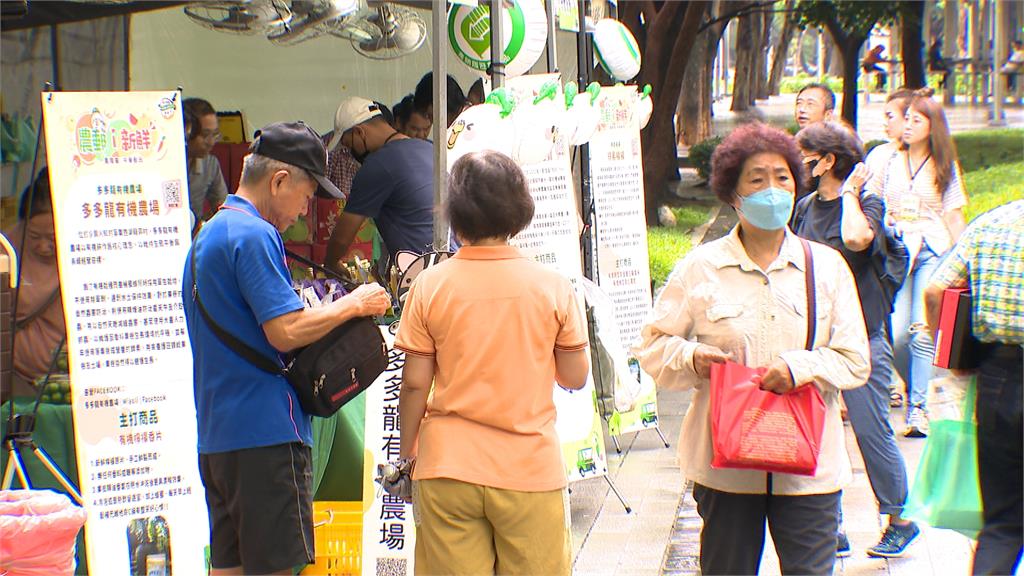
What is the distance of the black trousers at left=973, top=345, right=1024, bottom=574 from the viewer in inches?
135

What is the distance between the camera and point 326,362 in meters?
3.32

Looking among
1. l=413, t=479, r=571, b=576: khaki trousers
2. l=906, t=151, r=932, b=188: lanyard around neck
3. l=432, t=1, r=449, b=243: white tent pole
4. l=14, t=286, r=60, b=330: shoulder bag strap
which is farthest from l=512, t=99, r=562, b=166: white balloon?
l=906, t=151, r=932, b=188: lanyard around neck

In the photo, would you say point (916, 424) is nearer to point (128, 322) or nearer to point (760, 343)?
point (760, 343)

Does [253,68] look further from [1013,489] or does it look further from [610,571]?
[1013,489]

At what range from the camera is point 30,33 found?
24.9 ft

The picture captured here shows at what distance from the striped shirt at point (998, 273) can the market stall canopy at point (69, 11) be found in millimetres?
4826

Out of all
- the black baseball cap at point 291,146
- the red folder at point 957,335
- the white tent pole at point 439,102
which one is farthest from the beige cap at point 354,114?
the red folder at point 957,335

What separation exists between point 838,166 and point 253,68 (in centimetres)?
470

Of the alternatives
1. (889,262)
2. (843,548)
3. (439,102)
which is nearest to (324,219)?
(439,102)

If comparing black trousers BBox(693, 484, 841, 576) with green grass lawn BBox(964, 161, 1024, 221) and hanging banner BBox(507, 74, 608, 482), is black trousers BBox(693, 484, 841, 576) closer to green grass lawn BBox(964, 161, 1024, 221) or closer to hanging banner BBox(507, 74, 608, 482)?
hanging banner BBox(507, 74, 608, 482)

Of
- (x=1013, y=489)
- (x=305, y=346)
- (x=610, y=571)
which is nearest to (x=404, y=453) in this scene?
(x=305, y=346)

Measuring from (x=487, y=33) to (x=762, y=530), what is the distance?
9.25ft

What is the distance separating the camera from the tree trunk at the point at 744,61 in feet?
112

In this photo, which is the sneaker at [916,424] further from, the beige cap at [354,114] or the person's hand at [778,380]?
the person's hand at [778,380]
